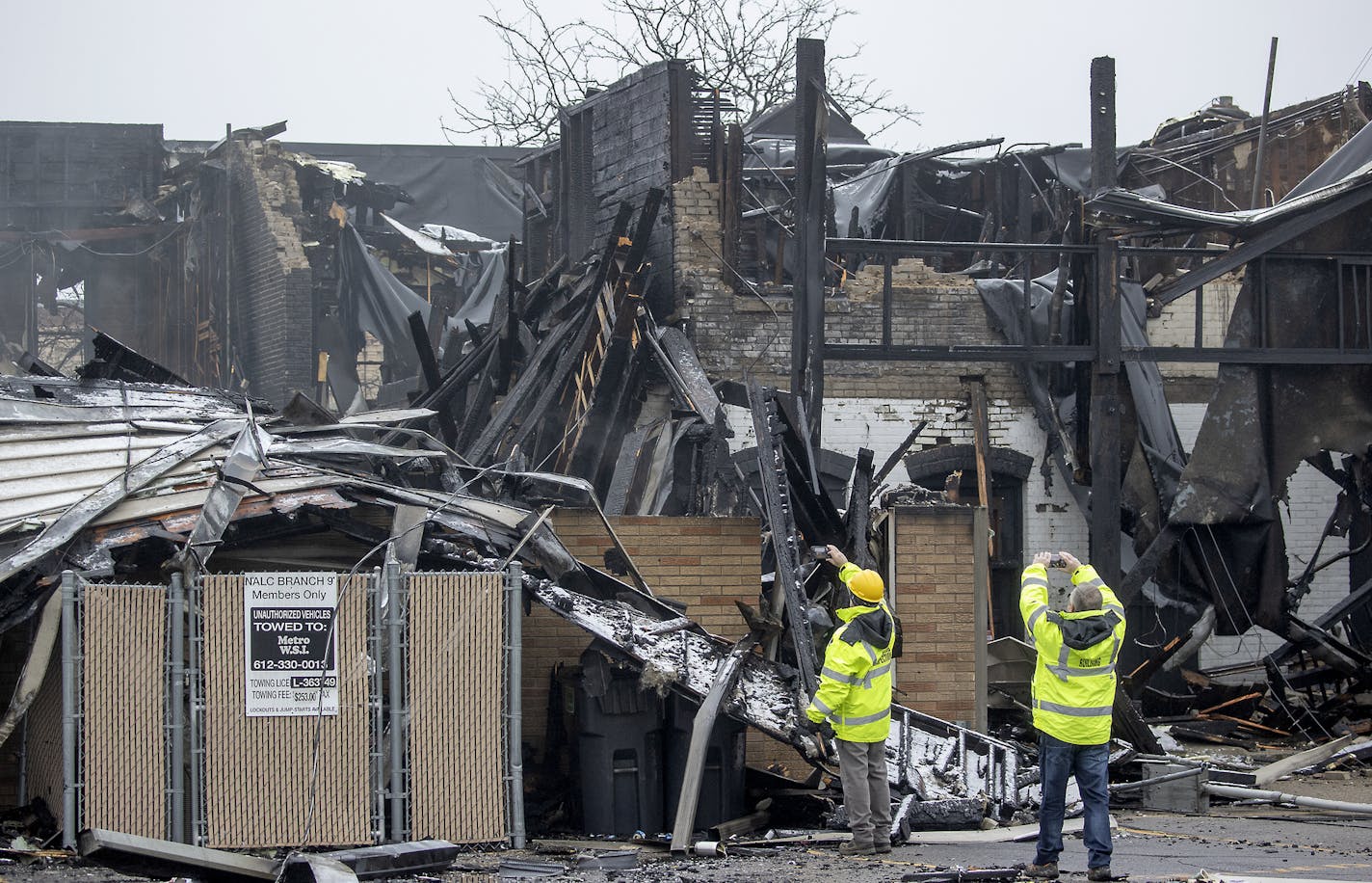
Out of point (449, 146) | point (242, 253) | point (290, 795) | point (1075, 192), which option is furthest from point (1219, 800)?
point (449, 146)

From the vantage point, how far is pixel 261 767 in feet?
27.1

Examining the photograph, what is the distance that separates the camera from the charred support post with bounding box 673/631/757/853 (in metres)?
8.53

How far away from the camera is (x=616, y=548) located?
1063 cm

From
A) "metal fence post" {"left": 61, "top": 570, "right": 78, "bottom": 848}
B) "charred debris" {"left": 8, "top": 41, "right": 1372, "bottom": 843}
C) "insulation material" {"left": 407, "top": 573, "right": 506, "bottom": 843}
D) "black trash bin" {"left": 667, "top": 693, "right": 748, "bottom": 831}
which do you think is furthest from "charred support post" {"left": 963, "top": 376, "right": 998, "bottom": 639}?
"metal fence post" {"left": 61, "top": 570, "right": 78, "bottom": 848}

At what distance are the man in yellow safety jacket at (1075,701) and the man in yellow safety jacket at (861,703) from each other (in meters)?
0.91

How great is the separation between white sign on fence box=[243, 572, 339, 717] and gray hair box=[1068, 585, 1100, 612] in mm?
3946

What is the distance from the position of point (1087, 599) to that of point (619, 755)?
3158 millimetres

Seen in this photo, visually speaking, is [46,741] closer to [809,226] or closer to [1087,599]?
[1087,599]

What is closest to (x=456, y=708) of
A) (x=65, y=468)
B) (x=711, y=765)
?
(x=711, y=765)

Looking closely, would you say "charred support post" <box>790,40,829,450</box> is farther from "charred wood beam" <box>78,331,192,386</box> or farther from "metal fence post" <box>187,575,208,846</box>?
"metal fence post" <box>187,575,208,846</box>

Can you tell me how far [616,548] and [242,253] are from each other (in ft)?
54.0

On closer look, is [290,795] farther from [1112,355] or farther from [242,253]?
[242,253]

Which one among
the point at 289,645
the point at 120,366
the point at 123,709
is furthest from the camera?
the point at 120,366

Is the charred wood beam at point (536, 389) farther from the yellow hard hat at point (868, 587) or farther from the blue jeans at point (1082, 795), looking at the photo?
the blue jeans at point (1082, 795)
